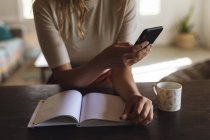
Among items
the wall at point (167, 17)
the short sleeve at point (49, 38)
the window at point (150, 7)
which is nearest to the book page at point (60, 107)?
the short sleeve at point (49, 38)

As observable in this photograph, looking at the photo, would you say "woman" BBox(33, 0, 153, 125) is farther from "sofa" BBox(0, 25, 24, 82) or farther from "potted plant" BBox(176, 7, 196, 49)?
"potted plant" BBox(176, 7, 196, 49)

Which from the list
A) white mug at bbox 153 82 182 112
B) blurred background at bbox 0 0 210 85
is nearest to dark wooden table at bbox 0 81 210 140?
white mug at bbox 153 82 182 112

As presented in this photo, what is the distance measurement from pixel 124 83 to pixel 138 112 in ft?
0.88

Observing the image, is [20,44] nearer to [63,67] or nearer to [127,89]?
[63,67]

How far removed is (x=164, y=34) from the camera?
5.14 meters

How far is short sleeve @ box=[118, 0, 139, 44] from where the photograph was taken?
1342 millimetres

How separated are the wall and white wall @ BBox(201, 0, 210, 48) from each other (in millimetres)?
94

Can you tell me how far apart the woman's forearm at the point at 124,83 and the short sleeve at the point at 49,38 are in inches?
8.5

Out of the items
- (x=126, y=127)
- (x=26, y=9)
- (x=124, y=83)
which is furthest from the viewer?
(x=26, y=9)

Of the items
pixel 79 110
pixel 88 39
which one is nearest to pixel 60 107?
pixel 79 110

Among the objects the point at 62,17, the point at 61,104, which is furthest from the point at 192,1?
the point at 61,104

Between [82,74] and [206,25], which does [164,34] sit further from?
[82,74]

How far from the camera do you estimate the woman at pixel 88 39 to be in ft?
3.80

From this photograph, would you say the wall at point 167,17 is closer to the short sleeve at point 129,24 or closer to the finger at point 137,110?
the short sleeve at point 129,24
